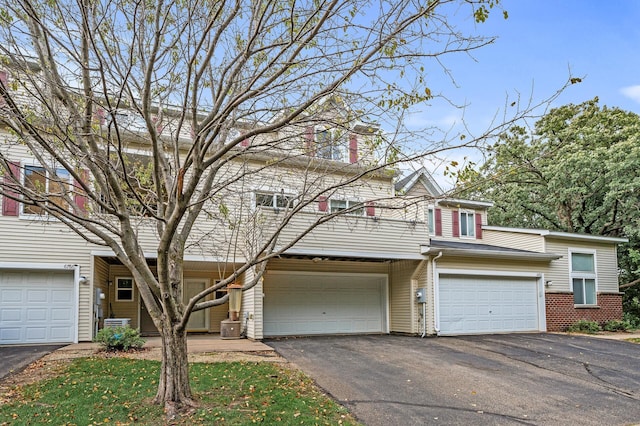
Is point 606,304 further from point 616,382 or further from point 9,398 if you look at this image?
point 9,398

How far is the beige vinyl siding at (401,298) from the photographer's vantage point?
16.4m

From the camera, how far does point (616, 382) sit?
9367 mm

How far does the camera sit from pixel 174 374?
6.66 m

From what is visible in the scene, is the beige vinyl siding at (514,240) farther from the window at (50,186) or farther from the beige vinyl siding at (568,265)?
the window at (50,186)

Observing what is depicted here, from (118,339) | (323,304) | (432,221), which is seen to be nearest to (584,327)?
(432,221)

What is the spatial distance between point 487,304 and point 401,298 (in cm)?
285

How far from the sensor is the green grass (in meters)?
6.30

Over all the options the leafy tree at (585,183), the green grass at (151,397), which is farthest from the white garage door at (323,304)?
the leafy tree at (585,183)

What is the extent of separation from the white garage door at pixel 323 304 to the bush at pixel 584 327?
260 inches

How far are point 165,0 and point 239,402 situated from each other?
5470 mm

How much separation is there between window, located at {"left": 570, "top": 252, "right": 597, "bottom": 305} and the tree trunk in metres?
16.1

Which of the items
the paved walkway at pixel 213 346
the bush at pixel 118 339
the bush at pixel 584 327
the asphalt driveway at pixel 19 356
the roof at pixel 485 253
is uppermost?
the roof at pixel 485 253

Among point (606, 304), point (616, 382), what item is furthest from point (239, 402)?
point (606, 304)

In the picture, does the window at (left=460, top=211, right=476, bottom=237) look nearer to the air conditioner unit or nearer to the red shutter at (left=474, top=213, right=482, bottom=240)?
the red shutter at (left=474, top=213, right=482, bottom=240)
